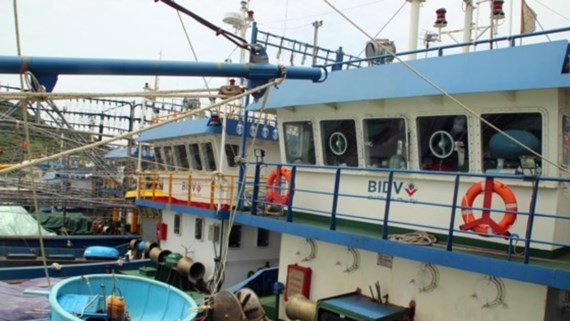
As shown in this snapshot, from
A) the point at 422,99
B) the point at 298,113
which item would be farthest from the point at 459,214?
the point at 298,113

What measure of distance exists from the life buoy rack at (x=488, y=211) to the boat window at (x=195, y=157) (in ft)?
27.3

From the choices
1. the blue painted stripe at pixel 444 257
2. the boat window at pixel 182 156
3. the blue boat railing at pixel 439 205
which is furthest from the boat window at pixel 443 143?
the boat window at pixel 182 156

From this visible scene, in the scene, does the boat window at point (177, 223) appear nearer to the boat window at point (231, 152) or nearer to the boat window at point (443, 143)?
the boat window at point (231, 152)

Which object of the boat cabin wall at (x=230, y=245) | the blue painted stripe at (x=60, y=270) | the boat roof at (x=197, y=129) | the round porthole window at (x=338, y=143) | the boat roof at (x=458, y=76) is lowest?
the blue painted stripe at (x=60, y=270)

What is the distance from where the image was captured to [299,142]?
9164 millimetres

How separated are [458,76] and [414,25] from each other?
8.16ft

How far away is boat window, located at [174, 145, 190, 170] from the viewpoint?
44.8 ft

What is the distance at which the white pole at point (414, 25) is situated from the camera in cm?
854

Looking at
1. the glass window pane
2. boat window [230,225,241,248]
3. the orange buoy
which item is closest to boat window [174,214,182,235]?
boat window [230,225,241,248]

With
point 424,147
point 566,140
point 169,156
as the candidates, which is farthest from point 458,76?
point 169,156

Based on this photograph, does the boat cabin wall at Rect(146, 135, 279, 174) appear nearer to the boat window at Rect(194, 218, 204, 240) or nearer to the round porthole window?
the boat window at Rect(194, 218, 204, 240)

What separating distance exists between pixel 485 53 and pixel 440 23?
3.01 m

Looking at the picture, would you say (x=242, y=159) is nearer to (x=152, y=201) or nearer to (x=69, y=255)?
(x=152, y=201)

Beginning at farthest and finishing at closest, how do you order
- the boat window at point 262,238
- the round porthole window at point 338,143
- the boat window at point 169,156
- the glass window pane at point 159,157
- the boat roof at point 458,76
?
1. the glass window pane at point 159,157
2. the boat window at point 169,156
3. the boat window at point 262,238
4. the round porthole window at point 338,143
5. the boat roof at point 458,76
